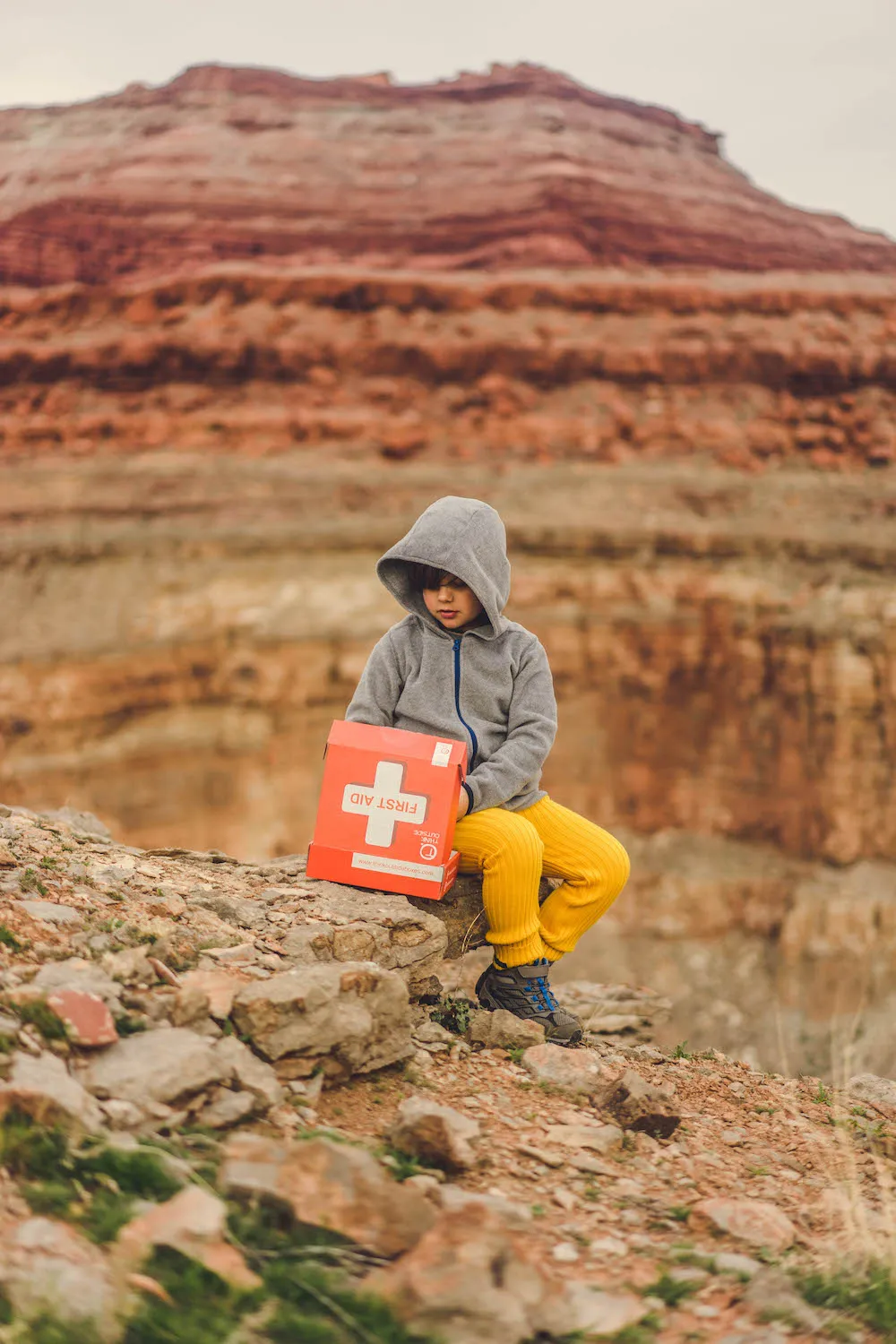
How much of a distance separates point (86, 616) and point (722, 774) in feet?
19.8

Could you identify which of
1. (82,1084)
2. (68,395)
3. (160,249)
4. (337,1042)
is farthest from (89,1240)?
(160,249)

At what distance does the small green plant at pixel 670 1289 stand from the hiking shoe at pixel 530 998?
127 cm

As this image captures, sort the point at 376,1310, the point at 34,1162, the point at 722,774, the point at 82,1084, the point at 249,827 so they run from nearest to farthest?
the point at 376,1310
the point at 34,1162
the point at 82,1084
the point at 249,827
the point at 722,774

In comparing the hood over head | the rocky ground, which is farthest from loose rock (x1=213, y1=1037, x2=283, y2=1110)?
the hood over head

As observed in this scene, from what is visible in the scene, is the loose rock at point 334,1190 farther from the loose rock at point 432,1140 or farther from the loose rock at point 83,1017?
the loose rock at point 83,1017

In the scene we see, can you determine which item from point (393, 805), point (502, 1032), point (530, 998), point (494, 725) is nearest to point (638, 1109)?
point (502, 1032)

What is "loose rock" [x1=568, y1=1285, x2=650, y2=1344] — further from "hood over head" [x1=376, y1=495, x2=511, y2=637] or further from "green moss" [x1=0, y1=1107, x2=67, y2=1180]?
"hood over head" [x1=376, y1=495, x2=511, y2=637]

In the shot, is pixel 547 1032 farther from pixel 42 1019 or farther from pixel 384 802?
pixel 42 1019

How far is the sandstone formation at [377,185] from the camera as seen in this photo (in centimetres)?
1072

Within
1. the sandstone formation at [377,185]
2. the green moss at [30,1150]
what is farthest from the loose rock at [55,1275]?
the sandstone formation at [377,185]

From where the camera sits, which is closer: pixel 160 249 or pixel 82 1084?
pixel 82 1084

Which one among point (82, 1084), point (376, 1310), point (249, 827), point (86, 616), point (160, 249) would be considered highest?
point (160, 249)

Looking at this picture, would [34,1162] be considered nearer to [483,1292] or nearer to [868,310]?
[483,1292]

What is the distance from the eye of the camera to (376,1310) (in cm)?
165
